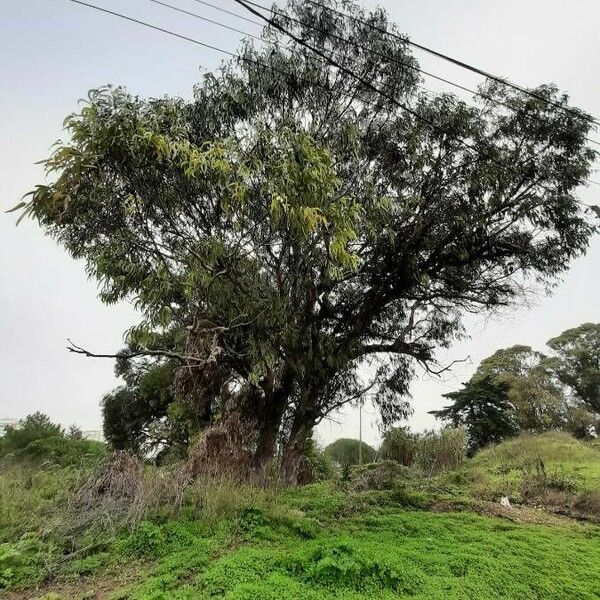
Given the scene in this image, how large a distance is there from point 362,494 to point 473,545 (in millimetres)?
1992

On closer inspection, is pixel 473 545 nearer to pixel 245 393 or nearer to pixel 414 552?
pixel 414 552

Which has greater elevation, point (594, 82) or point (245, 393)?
point (594, 82)

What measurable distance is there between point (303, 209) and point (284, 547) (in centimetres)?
292

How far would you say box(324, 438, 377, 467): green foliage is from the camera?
49.8 feet

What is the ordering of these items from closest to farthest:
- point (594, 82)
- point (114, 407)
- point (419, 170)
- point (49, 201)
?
point (49, 201)
point (594, 82)
point (419, 170)
point (114, 407)

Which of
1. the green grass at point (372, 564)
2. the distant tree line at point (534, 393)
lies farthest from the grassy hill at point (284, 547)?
the distant tree line at point (534, 393)

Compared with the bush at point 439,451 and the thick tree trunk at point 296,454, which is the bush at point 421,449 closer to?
the bush at point 439,451

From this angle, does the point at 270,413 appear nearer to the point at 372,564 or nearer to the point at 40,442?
the point at 372,564

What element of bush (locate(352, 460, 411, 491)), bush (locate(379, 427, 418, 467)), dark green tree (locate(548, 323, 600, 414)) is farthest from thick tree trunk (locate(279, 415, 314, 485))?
dark green tree (locate(548, 323, 600, 414))

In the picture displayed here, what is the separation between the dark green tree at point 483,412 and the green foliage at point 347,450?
191 inches

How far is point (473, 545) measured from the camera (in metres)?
4.04

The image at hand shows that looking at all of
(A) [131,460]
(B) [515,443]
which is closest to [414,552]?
(A) [131,460]

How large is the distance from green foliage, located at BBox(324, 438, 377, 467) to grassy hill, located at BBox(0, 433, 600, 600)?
964 centimetres

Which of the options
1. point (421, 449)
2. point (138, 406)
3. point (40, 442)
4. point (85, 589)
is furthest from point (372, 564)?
point (138, 406)
